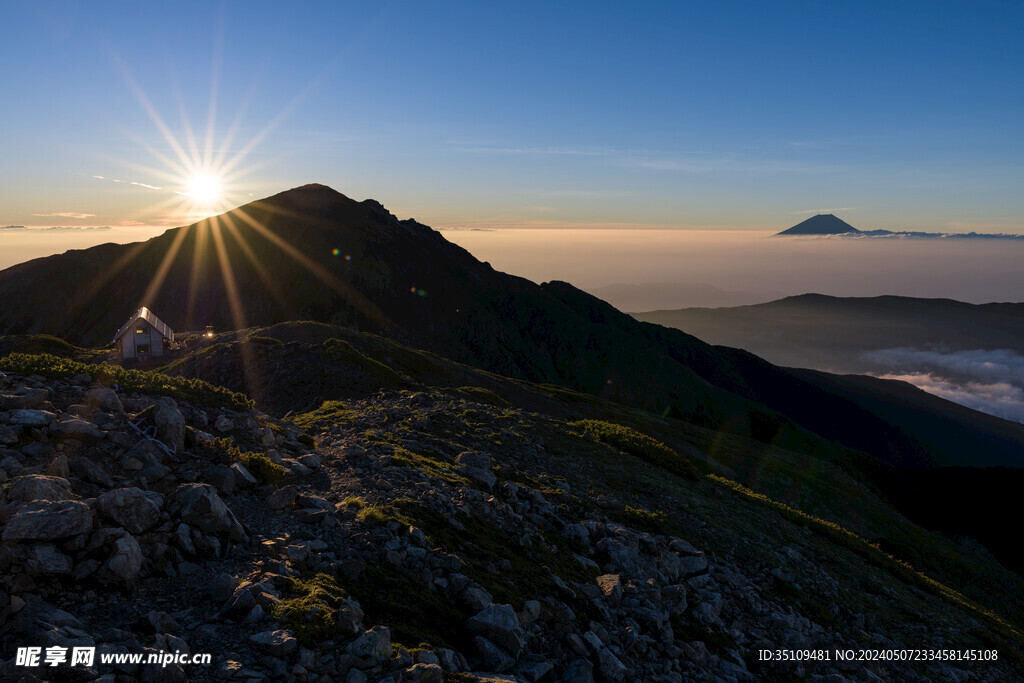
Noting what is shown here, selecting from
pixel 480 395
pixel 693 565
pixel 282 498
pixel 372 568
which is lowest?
pixel 693 565

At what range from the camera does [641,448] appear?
27.5m

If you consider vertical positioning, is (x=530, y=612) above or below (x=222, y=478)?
below

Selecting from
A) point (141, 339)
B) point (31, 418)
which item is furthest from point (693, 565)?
point (141, 339)

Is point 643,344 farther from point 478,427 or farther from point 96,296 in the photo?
point 478,427

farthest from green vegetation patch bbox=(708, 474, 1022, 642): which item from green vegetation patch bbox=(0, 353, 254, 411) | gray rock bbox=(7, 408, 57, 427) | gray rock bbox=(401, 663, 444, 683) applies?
gray rock bbox=(7, 408, 57, 427)

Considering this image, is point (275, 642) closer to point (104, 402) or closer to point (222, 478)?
point (222, 478)

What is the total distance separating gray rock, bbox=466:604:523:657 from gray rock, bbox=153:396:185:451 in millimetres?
7639

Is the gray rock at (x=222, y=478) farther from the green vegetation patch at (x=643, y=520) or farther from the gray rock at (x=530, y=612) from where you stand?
the green vegetation patch at (x=643, y=520)

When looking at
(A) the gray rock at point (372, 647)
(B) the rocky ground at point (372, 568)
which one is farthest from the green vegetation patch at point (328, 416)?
(A) the gray rock at point (372, 647)

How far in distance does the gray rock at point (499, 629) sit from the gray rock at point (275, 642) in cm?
310

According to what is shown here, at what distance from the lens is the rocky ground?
7.39 metres

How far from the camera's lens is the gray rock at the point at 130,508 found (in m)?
8.53

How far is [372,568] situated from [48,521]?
491cm

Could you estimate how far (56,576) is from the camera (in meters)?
7.53
